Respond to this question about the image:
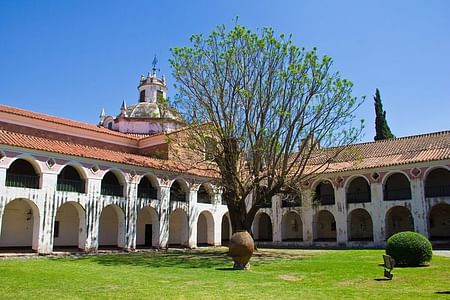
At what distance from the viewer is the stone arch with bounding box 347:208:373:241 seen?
32.7 metres

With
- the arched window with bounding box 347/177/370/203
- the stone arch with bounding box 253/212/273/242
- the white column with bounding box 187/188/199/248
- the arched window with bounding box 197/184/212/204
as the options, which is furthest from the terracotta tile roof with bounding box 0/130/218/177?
the arched window with bounding box 347/177/370/203

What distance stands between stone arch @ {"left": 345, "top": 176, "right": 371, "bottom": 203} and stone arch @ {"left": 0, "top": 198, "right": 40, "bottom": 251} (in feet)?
68.5

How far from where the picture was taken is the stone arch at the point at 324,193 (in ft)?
107

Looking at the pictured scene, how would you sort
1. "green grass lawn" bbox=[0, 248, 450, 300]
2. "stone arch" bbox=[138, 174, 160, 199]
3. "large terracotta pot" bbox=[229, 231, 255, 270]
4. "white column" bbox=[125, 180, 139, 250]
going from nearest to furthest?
1. "green grass lawn" bbox=[0, 248, 450, 300]
2. "large terracotta pot" bbox=[229, 231, 255, 270]
3. "white column" bbox=[125, 180, 139, 250]
4. "stone arch" bbox=[138, 174, 160, 199]

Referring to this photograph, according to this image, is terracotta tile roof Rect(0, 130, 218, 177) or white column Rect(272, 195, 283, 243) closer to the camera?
terracotta tile roof Rect(0, 130, 218, 177)

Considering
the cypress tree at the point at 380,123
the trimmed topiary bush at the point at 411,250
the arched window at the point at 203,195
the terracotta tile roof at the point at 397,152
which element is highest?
the cypress tree at the point at 380,123

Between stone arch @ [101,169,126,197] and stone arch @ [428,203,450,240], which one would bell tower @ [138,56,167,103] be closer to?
stone arch @ [101,169,126,197]

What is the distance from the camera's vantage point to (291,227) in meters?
35.6

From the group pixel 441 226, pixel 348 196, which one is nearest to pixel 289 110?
pixel 348 196

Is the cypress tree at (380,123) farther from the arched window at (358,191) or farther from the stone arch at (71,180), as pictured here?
the stone arch at (71,180)

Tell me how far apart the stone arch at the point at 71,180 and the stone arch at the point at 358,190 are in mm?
18222

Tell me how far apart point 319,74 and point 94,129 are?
15.2 meters

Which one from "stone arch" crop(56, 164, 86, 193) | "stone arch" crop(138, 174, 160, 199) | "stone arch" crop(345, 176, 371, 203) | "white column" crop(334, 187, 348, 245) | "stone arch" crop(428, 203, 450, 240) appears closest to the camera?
"stone arch" crop(56, 164, 86, 193)

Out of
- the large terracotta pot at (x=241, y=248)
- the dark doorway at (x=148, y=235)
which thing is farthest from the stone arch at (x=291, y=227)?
the large terracotta pot at (x=241, y=248)
